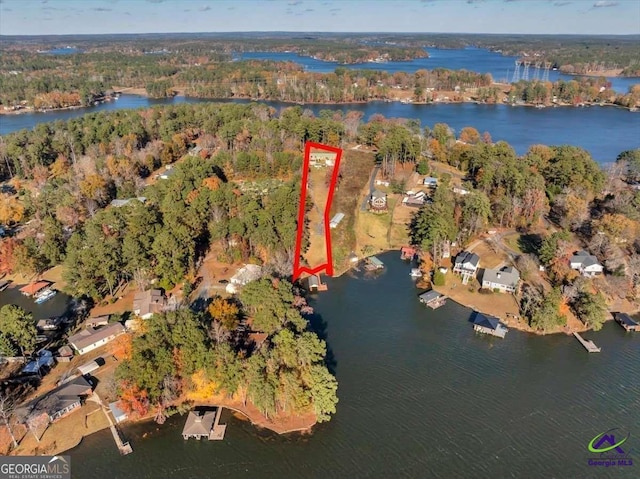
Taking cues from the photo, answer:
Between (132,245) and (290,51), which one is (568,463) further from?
(290,51)

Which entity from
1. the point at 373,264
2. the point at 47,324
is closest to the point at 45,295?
the point at 47,324

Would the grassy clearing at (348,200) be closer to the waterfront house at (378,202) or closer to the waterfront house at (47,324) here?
the waterfront house at (378,202)

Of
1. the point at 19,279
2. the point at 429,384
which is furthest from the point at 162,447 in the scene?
the point at 19,279

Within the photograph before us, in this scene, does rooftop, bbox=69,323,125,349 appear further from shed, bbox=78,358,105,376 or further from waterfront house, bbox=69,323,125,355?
shed, bbox=78,358,105,376

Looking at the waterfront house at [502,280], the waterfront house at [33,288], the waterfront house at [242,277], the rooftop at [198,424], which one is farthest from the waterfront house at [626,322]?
the waterfront house at [33,288]

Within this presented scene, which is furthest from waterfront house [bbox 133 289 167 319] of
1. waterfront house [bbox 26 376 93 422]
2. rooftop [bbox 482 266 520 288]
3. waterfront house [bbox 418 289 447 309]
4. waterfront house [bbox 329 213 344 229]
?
rooftop [bbox 482 266 520 288]
